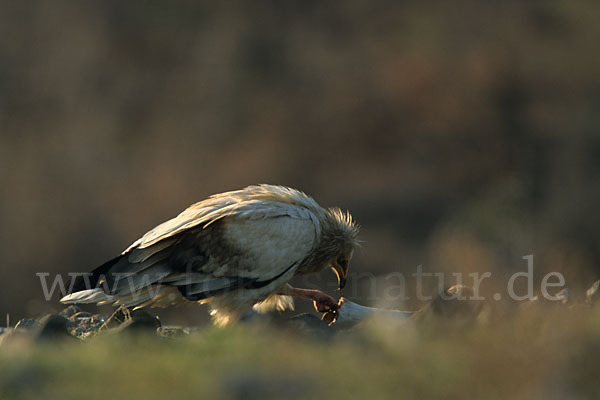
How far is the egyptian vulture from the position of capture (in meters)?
7.25

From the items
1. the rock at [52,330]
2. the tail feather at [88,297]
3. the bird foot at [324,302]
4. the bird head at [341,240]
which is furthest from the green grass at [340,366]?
the bird head at [341,240]

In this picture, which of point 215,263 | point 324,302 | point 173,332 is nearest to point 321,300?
point 324,302

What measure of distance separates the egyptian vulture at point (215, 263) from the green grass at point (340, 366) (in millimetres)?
2329

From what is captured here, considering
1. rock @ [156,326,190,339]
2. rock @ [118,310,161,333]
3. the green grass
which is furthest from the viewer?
rock @ [156,326,190,339]

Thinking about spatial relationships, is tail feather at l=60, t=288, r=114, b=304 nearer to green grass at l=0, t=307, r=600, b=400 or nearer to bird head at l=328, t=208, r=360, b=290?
bird head at l=328, t=208, r=360, b=290

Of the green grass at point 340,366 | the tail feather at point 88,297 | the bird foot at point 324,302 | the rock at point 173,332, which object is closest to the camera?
the green grass at point 340,366

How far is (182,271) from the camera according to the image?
7.27 meters

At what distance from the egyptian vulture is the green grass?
7.64 feet

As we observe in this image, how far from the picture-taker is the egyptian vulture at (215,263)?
725 cm

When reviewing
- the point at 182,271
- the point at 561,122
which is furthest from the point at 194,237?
the point at 561,122

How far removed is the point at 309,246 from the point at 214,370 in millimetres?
3482

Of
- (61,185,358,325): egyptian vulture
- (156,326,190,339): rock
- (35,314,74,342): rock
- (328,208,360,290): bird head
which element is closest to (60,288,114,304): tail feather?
(61,185,358,325): egyptian vulture

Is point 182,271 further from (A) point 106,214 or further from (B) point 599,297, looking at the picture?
(A) point 106,214

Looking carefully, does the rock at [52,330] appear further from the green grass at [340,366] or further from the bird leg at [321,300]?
the bird leg at [321,300]
